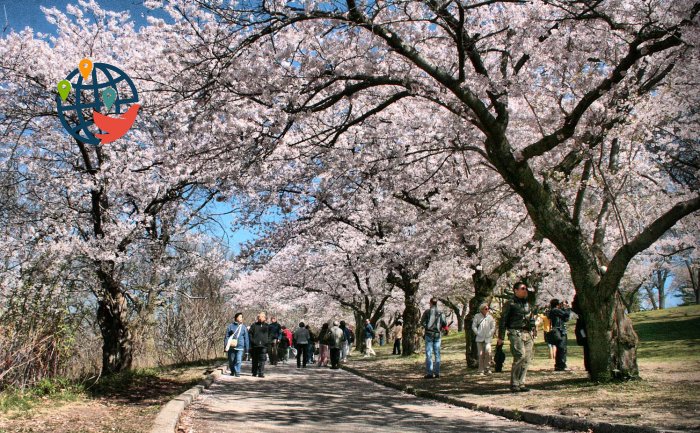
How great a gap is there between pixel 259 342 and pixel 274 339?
604cm

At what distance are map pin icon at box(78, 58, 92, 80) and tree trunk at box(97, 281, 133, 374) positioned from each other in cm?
555

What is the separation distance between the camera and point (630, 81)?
1213cm

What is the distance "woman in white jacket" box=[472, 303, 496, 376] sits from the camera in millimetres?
14516

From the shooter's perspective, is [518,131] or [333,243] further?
[333,243]

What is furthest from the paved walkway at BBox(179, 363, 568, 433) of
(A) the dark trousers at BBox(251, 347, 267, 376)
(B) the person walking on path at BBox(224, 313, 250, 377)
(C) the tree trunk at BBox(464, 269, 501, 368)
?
(C) the tree trunk at BBox(464, 269, 501, 368)

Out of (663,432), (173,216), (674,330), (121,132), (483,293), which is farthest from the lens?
(674,330)

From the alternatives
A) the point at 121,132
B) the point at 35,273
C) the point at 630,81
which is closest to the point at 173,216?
the point at 121,132

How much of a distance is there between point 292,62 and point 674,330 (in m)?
24.0

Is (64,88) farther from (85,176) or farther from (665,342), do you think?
(665,342)

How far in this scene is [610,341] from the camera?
10.2 metres

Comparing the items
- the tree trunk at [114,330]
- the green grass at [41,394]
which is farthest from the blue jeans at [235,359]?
the green grass at [41,394]

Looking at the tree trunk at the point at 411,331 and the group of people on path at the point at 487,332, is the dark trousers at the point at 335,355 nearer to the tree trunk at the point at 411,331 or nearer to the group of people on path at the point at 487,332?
the tree trunk at the point at 411,331

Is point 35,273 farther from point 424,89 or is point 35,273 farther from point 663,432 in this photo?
point 663,432

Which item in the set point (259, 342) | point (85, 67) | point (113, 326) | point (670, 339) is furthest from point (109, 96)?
point (670, 339)
